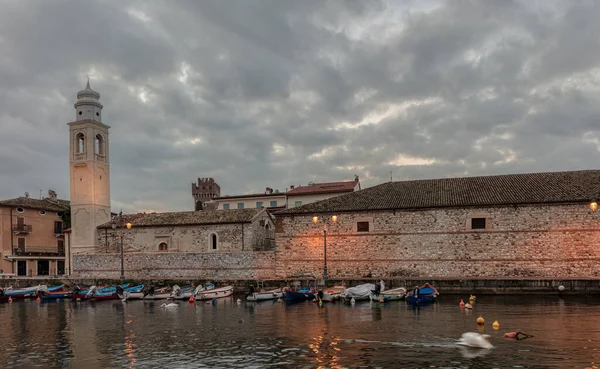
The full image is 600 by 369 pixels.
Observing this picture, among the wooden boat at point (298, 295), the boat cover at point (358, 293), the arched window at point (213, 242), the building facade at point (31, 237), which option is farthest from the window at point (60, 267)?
the boat cover at point (358, 293)

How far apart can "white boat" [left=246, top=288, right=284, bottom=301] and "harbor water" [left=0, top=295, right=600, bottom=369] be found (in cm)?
200

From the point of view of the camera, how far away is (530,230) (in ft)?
110

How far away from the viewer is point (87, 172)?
162 ft

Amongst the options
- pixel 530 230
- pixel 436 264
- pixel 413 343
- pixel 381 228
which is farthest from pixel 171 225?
pixel 413 343

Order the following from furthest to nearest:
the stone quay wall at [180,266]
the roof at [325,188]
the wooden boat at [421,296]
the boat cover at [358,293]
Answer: the roof at [325,188]
the stone quay wall at [180,266]
the boat cover at [358,293]
the wooden boat at [421,296]

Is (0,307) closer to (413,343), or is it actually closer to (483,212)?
(413,343)

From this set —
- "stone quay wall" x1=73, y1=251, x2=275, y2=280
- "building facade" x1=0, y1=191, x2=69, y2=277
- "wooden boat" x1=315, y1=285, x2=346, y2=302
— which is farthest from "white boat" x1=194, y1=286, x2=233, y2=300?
"building facade" x1=0, y1=191, x2=69, y2=277

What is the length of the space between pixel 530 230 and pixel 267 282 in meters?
18.5

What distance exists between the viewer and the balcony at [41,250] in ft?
171

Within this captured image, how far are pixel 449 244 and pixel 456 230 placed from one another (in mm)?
1112

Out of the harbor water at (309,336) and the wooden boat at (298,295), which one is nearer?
the harbor water at (309,336)

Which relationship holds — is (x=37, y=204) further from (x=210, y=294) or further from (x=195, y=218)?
(x=210, y=294)

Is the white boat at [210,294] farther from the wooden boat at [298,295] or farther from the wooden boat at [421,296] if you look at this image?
the wooden boat at [421,296]

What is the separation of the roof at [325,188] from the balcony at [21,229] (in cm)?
2968
